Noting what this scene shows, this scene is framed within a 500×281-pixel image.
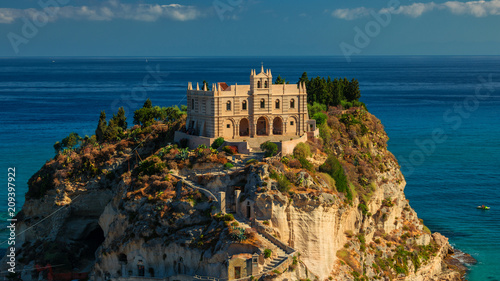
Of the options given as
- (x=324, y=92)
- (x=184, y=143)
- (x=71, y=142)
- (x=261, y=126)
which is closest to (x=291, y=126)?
(x=261, y=126)

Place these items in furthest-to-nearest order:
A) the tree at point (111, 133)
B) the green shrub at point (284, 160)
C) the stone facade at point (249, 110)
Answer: the tree at point (111, 133)
the stone facade at point (249, 110)
the green shrub at point (284, 160)

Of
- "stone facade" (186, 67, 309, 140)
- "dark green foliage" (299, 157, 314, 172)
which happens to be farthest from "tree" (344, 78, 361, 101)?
"dark green foliage" (299, 157, 314, 172)

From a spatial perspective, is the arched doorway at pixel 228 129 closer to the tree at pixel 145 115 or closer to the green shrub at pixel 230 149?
the green shrub at pixel 230 149

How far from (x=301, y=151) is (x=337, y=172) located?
4908mm

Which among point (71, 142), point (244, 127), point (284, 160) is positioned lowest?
point (284, 160)

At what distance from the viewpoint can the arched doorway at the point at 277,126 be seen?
290 feet

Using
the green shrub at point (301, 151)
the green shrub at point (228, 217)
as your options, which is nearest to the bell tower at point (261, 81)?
the green shrub at point (301, 151)

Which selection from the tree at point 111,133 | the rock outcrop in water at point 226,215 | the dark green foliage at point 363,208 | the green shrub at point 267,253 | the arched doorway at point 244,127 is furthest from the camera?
the tree at point 111,133

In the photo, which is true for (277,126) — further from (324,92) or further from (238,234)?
(238,234)

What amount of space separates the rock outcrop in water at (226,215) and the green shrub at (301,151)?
478 mm

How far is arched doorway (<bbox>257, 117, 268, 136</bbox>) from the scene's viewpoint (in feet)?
289

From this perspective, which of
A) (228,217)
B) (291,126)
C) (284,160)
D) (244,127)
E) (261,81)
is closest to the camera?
(228,217)

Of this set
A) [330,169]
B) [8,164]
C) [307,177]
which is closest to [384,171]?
[330,169]

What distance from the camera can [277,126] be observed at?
8944 centimetres
